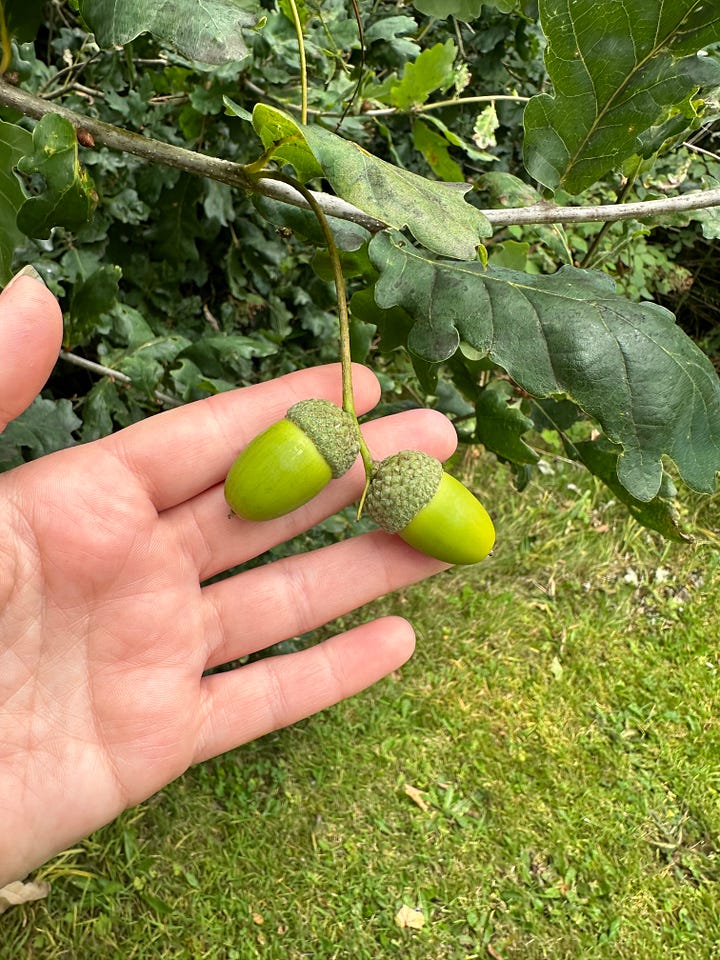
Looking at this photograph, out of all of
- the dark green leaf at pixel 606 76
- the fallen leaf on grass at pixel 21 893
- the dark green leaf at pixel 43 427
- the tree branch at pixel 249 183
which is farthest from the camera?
the fallen leaf on grass at pixel 21 893

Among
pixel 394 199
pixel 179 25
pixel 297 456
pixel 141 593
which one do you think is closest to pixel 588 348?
pixel 394 199

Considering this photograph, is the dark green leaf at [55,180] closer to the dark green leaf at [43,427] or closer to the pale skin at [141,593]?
the pale skin at [141,593]

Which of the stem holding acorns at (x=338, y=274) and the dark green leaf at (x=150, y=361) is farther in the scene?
the dark green leaf at (x=150, y=361)

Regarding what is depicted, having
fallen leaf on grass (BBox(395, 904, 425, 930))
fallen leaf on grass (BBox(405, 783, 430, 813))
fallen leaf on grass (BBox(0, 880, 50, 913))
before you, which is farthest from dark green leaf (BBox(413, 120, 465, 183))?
fallen leaf on grass (BBox(0, 880, 50, 913))

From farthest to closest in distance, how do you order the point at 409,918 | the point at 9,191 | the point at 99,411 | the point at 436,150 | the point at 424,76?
the point at 409,918
the point at 436,150
the point at 424,76
the point at 99,411
the point at 9,191

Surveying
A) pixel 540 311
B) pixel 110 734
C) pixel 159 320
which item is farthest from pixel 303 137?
pixel 159 320

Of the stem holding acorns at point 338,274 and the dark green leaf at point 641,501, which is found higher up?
the stem holding acorns at point 338,274

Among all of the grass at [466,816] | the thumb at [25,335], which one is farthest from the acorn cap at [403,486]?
the grass at [466,816]

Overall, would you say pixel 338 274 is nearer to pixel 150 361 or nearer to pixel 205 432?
pixel 205 432
